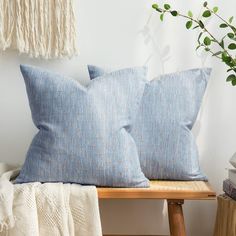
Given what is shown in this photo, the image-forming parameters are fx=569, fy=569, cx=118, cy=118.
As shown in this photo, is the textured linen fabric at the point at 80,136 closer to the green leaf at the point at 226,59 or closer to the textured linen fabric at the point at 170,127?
the textured linen fabric at the point at 170,127

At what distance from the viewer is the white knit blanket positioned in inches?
58.4

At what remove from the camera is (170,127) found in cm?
177

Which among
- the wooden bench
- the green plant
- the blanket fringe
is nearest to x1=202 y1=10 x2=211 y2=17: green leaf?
the green plant

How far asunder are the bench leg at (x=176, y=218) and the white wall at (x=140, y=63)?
0.30 metres

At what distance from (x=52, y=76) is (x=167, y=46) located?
0.46 meters

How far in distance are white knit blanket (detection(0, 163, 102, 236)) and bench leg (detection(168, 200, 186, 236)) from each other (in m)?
0.23

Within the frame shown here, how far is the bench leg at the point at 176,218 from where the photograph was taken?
163 cm

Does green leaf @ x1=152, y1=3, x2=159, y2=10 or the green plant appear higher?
green leaf @ x1=152, y1=3, x2=159, y2=10

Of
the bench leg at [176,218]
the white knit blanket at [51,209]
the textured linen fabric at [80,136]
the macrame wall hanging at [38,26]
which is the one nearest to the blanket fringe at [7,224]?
the white knit blanket at [51,209]

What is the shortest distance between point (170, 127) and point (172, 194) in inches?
10.2

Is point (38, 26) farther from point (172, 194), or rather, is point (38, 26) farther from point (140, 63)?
point (172, 194)

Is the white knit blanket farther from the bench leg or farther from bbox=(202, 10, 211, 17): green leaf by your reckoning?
bbox=(202, 10, 211, 17): green leaf

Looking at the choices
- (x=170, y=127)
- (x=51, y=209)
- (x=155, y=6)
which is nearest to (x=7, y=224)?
(x=51, y=209)

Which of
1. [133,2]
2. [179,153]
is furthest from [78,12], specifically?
[179,153]
